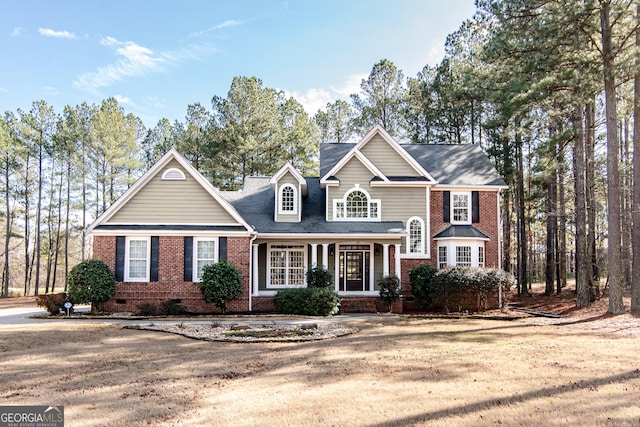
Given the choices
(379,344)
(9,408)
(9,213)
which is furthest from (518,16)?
(9,213)

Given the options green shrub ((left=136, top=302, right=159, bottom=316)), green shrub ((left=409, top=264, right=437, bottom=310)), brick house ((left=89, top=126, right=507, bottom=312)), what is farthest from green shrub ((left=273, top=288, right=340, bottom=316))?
green shrub ((left=136, top=302, right=159, bottom=316))

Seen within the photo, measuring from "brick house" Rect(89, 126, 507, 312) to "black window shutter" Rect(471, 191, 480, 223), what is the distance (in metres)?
0.05

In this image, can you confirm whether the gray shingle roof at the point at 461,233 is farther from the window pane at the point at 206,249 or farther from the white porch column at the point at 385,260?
the window pane at the point at 206,249

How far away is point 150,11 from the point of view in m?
17.8

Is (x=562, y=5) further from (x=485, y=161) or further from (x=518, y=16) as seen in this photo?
(x=485, y=161)

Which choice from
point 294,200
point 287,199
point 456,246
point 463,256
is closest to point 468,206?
point 456,246

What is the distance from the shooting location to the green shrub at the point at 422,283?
827 inches

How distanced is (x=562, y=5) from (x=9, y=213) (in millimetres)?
37368

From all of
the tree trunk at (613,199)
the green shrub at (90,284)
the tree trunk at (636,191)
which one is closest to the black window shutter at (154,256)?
the green shrub at (90,284)

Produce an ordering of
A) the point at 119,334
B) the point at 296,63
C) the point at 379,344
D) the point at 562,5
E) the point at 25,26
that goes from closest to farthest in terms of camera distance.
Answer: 1. the point at 379,344
2. the point at 119,334
3. the point at 562,5
4. the point at 25,26
5. the point at 296,63

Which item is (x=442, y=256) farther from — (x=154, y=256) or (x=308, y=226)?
(x=154, y=256)

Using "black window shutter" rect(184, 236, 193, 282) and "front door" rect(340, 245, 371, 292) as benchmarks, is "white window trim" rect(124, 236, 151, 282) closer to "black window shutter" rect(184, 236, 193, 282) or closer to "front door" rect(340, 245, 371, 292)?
"black window shutter" rect(184, 236, 193, 282)

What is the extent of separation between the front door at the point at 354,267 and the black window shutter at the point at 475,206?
529 centimetres

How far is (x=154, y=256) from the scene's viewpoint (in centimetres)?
1927
